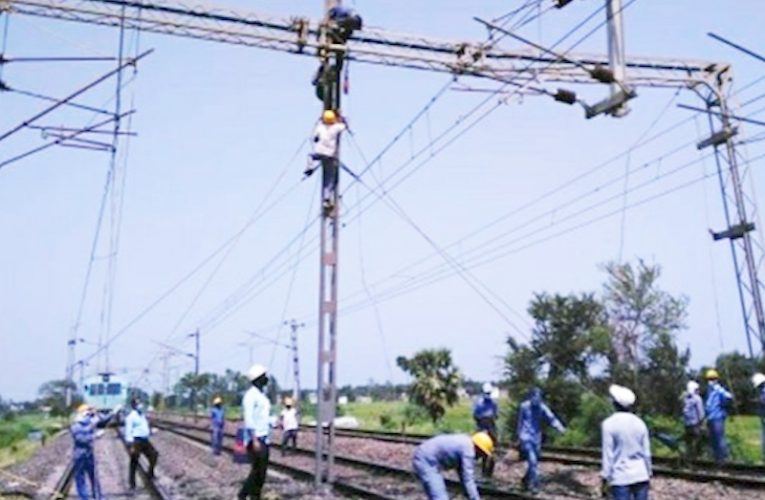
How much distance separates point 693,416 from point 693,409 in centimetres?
21

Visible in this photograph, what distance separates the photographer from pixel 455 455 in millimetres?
7715

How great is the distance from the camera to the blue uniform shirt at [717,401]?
16.5 meters

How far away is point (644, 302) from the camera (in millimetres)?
55719

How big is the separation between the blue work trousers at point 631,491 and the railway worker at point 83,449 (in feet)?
30.3

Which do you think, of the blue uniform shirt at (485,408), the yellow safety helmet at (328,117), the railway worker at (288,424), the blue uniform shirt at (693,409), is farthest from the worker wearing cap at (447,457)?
the railway worker at (288,424)

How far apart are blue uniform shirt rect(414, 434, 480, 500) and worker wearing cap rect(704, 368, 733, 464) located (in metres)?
10.6

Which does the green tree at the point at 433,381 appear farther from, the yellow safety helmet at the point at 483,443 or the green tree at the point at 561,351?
the yellow safety helmet at the point at 483,443

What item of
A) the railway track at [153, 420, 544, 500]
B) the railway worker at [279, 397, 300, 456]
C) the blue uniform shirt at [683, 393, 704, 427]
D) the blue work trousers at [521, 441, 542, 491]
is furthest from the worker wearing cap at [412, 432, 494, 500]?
the railway worker at [279, 397, 300, 456]

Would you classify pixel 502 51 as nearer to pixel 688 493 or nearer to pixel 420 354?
pixel 688 493

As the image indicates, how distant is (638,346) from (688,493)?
4311 centimetres

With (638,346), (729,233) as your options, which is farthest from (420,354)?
(729,233)

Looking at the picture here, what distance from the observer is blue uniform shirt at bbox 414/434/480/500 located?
7570 mm

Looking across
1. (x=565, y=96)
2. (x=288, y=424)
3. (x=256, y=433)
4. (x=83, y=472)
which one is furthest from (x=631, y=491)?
(x=288, y=424)

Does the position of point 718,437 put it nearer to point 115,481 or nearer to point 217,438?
point 115,481
